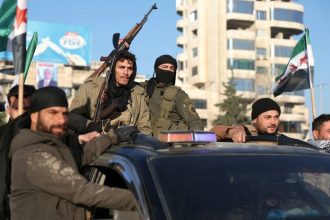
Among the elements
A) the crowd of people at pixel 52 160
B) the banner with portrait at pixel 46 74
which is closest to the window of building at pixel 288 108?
the banner with portrait at pixel 46 74

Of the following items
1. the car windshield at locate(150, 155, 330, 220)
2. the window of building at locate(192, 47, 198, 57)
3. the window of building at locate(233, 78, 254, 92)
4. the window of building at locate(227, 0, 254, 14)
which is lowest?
the car windshield at locate(150, 155, 330, 220)

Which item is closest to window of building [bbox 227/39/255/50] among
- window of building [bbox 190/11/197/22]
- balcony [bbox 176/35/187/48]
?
window of building [bbox 190/11/197/22]

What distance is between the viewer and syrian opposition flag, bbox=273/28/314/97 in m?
10.1

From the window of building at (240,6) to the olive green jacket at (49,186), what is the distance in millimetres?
73542

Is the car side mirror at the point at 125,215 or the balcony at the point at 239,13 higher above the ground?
the balcony at the point at 239,13

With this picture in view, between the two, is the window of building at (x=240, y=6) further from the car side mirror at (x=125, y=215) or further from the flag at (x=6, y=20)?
the car side mirror at (x=125, y=215)

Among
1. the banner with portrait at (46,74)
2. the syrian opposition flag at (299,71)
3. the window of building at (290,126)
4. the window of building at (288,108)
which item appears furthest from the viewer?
the window of building at (288,108)

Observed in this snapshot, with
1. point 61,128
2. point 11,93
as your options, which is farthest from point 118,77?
point 61,128

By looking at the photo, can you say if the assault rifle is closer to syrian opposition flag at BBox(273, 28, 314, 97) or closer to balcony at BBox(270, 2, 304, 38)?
syrian opposition flag at BBox(273, 28, 314, 97)

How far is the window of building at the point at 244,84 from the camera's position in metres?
73.1

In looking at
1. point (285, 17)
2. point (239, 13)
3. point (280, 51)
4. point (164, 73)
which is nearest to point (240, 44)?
point (239, 13)

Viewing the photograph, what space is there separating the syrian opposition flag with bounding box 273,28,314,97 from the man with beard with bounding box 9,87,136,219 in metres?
7.16

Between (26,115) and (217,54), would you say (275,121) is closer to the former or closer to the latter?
(26,115)

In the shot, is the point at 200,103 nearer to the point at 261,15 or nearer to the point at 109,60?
the point at 261,15
